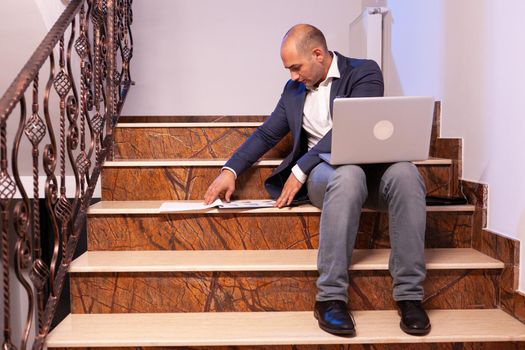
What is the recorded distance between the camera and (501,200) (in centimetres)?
198

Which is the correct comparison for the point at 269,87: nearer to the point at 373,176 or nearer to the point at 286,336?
the point at 373,176

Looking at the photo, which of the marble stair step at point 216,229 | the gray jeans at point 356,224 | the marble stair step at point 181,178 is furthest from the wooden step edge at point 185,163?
the gray jeans at point 356,224

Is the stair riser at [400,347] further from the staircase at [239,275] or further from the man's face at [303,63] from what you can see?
the man's face at [303,63]

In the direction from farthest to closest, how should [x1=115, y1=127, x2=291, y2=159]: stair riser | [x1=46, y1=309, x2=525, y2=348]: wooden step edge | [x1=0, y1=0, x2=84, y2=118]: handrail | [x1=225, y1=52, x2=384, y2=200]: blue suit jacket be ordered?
[x1=115, y1=127, x2=291, y2=159]: stair riser < [x1=225, y1=52, x2=384, y2=200]: blue suit jacket < [x1=46, y1=309, x2=525, y2=348]: wooden step edge < [x1=0, y1=0, x2=84, y2=118]: handrail

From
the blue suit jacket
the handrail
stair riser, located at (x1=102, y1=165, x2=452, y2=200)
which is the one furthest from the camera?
stair riser, located at (x1=102, y1=165, x2=452, y2=200)

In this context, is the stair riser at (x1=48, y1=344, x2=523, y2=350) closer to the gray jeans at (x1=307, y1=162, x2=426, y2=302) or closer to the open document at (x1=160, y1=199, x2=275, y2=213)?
the gray jeans at (x1=307, y1=162, x2=426, y2=302)

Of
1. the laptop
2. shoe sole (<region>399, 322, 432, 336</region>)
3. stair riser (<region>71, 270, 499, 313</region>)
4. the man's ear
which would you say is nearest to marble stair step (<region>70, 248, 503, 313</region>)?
stair riser (<region>71, 270, 499, 313</region>)

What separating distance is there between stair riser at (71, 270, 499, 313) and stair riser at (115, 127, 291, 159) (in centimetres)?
88

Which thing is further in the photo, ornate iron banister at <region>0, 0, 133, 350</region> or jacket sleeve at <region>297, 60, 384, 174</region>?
jacket sleeve at <region>297, 60, 384, 174</region>

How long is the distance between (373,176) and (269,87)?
2029 mm

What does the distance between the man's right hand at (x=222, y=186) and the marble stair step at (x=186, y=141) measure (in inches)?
19.2

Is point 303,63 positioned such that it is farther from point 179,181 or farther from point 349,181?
point 179,181

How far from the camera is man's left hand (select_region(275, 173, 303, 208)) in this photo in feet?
6.95

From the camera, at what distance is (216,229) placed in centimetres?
211
